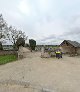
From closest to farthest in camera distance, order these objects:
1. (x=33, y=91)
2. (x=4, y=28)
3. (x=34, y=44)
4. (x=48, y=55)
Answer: (x=33, y=91)
(x=48, y=55)
(x=4, y=28)
(x=34, y=44)

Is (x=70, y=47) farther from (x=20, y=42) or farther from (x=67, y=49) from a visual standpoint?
(x=20, y=42)

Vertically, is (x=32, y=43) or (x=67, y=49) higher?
(x=32, y=43)

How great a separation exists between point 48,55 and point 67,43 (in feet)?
42.0

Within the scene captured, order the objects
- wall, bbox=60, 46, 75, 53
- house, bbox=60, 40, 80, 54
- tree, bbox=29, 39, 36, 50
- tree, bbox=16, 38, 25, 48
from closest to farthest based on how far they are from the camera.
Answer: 1. house, bbox=60, 40, 80, 54
2. wall, bbox=60, 46, 75, 53
3. tree, bbox=16, 38, 25, 48
4. tree, bbox=29, 39, 36, 50

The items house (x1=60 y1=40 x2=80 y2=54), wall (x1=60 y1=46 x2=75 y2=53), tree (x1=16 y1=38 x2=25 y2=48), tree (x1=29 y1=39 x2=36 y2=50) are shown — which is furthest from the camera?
tree (x1=29 y1=39 x2=36 y2=50)

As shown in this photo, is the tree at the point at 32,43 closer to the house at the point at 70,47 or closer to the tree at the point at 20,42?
the tree at the point at 20,42

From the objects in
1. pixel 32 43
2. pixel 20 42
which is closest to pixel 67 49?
pixel 32 43

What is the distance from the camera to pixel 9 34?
43.0 metres

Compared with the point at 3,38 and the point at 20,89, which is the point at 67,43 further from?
the point at 20,89

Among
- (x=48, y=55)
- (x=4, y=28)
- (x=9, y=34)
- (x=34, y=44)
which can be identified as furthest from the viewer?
(x=34, y=44)

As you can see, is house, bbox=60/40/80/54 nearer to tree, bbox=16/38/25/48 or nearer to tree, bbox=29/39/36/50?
tree, bbox=29/39/36/50

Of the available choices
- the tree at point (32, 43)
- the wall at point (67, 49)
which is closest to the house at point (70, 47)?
the wall at point (67, 49)

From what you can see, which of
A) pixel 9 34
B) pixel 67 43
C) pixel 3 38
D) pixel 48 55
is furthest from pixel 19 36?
pixel 48 55

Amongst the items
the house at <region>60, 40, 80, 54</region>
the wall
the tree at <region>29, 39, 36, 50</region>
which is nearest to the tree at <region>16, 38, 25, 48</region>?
the tree at <region>29, 39, 36, 50</region>
